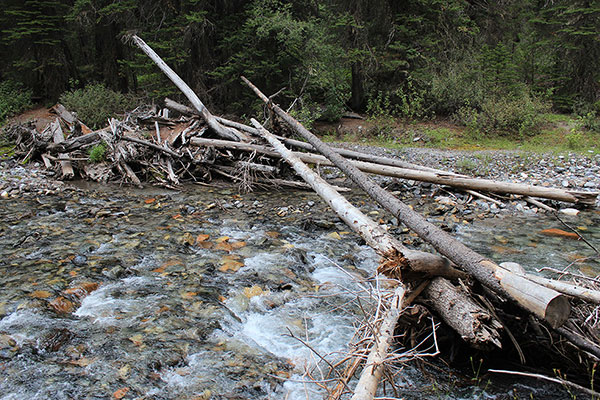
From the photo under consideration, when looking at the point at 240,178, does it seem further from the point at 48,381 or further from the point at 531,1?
the point at 531,1

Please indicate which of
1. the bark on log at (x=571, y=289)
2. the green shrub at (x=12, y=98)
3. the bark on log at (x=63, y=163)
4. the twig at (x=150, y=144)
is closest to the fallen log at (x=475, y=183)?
the twig at (x=150, y=144)

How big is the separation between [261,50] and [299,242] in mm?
9542

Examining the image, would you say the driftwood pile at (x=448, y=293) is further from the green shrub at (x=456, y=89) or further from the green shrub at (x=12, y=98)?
the green shrub at (x=12, y=98)

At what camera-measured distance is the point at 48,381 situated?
2.93m

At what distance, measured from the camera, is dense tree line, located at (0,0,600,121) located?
13375 millimetres

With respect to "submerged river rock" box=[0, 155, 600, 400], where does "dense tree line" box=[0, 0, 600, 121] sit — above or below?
above

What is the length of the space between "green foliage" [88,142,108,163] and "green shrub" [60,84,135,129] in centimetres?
352

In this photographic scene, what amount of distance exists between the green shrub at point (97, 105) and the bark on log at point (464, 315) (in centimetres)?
1334

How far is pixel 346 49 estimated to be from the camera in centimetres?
1538

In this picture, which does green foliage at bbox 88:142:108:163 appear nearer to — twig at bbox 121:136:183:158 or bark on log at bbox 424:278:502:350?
twig at bbox 121:136:183:158

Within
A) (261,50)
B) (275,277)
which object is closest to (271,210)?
(275,277)

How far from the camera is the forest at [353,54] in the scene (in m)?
13.3

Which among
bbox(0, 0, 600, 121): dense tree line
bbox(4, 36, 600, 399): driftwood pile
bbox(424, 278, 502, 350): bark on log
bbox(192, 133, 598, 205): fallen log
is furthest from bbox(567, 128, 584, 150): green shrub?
bbox(424, 278, 502, 350): bark on log

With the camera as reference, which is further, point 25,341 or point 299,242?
point 299,242
